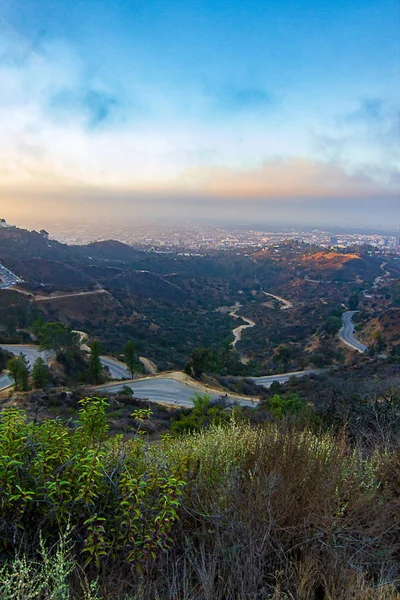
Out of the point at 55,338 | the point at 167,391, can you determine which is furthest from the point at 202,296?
the point at 167,391

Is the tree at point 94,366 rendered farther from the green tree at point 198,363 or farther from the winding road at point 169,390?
the green tree at point 198,363

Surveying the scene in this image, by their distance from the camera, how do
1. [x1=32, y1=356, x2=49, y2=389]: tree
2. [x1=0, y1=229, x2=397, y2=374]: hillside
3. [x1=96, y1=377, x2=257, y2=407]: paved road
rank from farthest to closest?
[x1=0, y1=229, x2=397, y2=374]: hillside → [x1=96, y1=377, x2=257, y2=407]: paved road → [x1=32, y1=356, x2=49, y2=389]: tree

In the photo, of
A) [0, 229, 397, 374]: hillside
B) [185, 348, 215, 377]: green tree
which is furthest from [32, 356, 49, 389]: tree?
[0, 229, 397, 374]: hillside

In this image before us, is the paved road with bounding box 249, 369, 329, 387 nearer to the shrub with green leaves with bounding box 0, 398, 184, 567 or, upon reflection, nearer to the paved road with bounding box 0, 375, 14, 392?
the paved road with bounding box 0, 375, 14, 392

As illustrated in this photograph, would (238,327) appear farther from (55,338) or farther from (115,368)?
(55,338)

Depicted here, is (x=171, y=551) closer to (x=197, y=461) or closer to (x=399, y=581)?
(x=197, y=461)

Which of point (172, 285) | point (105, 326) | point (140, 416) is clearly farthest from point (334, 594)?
point (172, 285)
